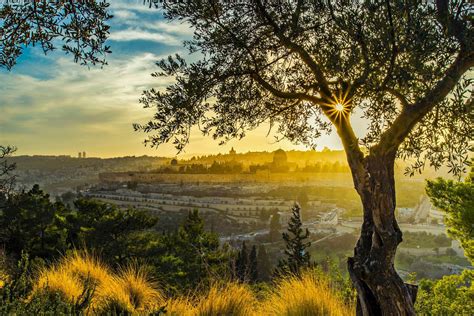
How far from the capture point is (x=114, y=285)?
266 inches

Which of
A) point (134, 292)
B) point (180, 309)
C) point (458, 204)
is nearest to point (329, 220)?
point (458, 204)

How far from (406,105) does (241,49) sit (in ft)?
6.97

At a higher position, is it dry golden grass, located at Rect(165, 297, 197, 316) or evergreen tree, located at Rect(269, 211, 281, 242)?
dry golden grass, located at Rect(165, 297, 197, 316)

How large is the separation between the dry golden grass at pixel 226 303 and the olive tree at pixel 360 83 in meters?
1.97

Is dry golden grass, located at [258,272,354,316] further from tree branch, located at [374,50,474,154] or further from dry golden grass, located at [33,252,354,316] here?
tree branch, located at [374,50,474,154]

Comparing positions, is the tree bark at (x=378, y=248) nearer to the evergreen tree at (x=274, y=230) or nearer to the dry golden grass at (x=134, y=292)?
the dry golden grass at (x=134, y=292)

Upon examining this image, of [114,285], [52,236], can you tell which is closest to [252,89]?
[114,285]

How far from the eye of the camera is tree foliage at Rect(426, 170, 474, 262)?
12555 millimetres

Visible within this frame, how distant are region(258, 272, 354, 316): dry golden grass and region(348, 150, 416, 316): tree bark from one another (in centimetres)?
107

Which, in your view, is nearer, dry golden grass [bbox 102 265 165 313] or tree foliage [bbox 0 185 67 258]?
dry golden grass [bbox 102 265 165 313]

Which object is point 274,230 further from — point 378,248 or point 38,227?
point 378,248

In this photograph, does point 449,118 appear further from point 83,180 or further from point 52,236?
point 83,180

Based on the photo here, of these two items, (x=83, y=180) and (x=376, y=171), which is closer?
(x=376, y=171)

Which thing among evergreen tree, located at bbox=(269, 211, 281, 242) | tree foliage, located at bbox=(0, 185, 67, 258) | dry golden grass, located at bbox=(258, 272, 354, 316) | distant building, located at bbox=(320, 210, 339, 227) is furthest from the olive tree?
distant building, located at bbox=(320, 210, 339, 227)
